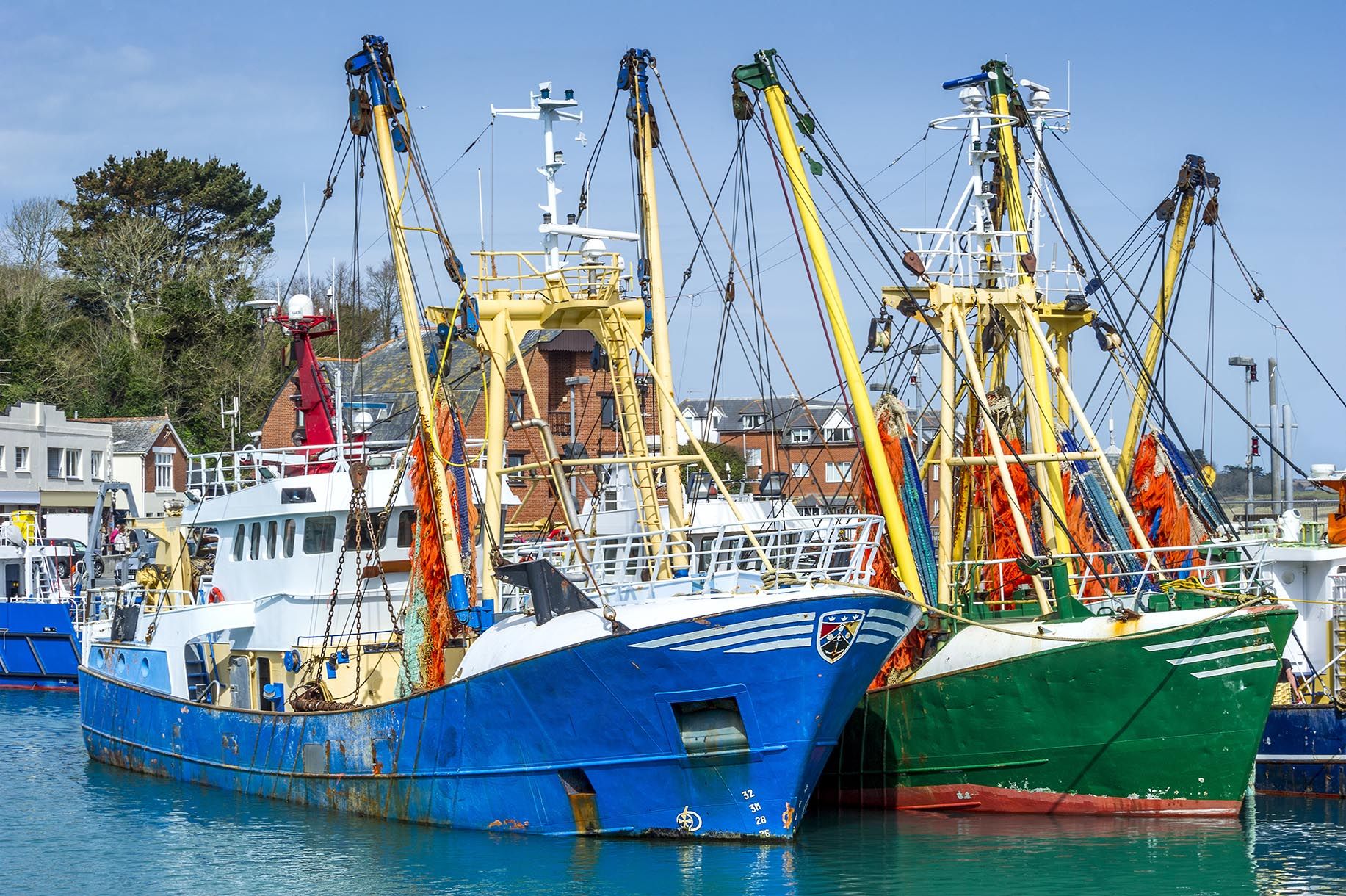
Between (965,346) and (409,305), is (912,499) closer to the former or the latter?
(965,346)

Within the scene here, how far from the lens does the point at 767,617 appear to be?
682 inches

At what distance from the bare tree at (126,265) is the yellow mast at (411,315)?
43.8 meters

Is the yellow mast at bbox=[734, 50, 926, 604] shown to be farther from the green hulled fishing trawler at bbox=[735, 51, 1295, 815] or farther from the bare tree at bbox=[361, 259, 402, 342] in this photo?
the bare tree at bbox=[361, 259, 402, 342]

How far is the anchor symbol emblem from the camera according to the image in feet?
59.6

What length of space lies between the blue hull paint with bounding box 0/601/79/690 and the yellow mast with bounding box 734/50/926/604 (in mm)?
Result: 26934

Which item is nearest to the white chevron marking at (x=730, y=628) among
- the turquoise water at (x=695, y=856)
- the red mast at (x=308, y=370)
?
the turquoise water at (x=695, y=856)

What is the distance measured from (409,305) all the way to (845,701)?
8.09 metres

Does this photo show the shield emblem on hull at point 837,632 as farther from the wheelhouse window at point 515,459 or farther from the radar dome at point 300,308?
the wheelhouse window at point 515,459

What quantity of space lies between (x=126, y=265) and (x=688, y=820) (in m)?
51.7

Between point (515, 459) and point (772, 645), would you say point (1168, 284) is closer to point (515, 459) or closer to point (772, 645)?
point (772, 645)

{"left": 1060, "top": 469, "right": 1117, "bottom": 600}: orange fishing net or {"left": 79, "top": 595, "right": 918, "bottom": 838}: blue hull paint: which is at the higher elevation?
{"left": 1060, "top": 469, "right": 1117, "bottom": 600}: orange fishing net

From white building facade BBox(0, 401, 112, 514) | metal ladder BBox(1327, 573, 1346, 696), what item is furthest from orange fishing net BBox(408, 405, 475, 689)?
white building facade BBox(0, 401, 112, 514)

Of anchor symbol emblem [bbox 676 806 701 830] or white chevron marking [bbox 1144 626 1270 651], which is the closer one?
anchor symbol emblem [bbox 676 806 701 830]

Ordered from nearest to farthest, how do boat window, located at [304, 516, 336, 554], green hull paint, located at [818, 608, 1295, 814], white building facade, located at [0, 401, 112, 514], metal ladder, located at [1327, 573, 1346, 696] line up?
1. green hull paint, located at [818, 608, 1295, 814]
2. metal ladder, located at [1327, 573, 1346, 696]
3. boat window, located at [304, 516, 336, 554]
4. white building facade, located at [0, 401, 112, 514]
